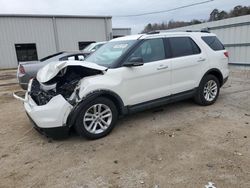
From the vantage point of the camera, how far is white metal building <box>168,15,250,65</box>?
11117 millimetres

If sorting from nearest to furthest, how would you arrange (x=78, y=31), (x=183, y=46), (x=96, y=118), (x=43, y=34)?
(x=96, y=118), (x=183, y=46), (x=43, y=34), (x=78, y=31)

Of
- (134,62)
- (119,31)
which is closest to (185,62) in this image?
(134,62)

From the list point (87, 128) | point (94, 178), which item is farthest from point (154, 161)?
point (87, 128)

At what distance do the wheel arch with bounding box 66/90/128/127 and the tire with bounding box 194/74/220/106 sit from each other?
6.90ft

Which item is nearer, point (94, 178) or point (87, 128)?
point (94, 178)

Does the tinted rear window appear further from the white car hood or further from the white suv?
the white car hood

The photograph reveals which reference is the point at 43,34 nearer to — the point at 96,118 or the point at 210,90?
the point at 210,90

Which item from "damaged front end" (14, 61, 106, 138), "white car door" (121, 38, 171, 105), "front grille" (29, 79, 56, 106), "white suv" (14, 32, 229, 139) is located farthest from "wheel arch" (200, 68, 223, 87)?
"front grille" (29, 79, 56, 106)

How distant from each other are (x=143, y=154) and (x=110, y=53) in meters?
2.29

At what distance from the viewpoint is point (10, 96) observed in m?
8.32

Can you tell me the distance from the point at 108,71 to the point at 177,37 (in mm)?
1963

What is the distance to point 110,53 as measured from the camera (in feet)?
16.1

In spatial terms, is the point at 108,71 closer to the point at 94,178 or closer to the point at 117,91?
the point at 117,91

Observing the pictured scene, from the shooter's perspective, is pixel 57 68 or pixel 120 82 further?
pixel 120 82
